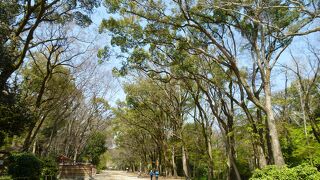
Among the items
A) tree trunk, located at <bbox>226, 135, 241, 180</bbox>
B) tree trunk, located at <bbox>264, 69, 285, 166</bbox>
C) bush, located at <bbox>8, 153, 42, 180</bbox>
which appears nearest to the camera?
tree trunk, located at <bbox>264, 69, 285, 166</bbox>

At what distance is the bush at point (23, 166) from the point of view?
559 inches

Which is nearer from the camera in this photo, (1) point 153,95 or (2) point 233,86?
(2) point 233,86

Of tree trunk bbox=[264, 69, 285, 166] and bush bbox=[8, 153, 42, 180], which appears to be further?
bush bbox=[8, 153, 42, 180]

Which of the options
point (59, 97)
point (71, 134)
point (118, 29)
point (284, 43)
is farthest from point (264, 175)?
point (71, 134)

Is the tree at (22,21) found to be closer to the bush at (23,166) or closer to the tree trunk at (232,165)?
the bush at (23,166)

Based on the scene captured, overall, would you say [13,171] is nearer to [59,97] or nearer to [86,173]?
[59,97]

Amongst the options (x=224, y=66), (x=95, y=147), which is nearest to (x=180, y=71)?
(x=224, y=66)

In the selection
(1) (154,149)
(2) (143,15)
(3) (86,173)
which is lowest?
Answer: (3) (86,173)

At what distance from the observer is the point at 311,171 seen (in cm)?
928

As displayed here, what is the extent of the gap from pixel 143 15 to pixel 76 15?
3376 mm

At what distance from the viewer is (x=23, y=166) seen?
1435 cm

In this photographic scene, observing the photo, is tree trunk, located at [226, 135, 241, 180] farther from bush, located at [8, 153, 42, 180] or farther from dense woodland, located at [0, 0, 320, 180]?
bush, located at [8, 153, 42, 180]

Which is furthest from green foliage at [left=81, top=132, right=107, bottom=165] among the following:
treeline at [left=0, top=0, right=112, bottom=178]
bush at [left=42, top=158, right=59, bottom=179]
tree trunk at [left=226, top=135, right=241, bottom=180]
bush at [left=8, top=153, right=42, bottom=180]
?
bush at [left=8, top=153, right=42, bottom=180]

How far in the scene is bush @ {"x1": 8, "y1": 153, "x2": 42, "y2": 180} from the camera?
559 inches
